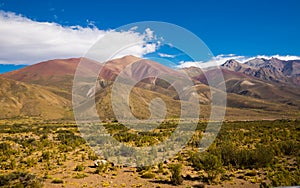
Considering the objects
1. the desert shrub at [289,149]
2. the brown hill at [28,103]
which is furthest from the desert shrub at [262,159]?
the brown hill at [28,103]

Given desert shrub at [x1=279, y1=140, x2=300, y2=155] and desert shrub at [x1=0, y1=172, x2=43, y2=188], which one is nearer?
desert shrub at [x1=0, y1=172, x2=43, y2=188]

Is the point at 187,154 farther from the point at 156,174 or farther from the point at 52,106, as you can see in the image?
the point at 52,106

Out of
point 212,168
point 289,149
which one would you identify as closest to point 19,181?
point 212,168

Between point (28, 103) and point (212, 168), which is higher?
point (28, 103)

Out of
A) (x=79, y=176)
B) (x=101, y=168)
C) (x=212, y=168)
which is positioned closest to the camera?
(x=79, y=176)

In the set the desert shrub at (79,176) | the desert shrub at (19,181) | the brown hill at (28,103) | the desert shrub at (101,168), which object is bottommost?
the desert shrub at (79,176)

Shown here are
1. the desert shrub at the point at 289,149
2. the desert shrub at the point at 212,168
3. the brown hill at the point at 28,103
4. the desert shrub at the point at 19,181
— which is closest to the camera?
the desert shrub at the point at 19,181

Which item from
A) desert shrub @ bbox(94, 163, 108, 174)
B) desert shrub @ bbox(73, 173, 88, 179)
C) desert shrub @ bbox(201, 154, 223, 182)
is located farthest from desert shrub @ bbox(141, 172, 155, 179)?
desert shrub @ bbox(73, 173, 88, 179)

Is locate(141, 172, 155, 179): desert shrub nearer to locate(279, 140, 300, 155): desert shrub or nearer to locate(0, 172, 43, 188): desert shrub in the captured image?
locate(0, 172, 43, 188): desert shrub

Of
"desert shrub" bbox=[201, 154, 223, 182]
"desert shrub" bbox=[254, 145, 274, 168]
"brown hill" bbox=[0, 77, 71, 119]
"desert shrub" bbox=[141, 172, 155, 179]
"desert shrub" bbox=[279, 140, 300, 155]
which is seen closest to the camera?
"desert shrub" bbox=[201, 154, 223, 182]

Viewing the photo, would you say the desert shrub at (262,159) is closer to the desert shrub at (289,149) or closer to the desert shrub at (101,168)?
the desert shrub at (289,149)

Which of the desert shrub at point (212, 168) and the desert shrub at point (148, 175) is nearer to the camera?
the desert shrub at point (212, 168)

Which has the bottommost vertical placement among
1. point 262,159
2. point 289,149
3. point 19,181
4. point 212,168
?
point 19,181

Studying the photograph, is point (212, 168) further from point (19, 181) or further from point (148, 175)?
point (19, 181)
